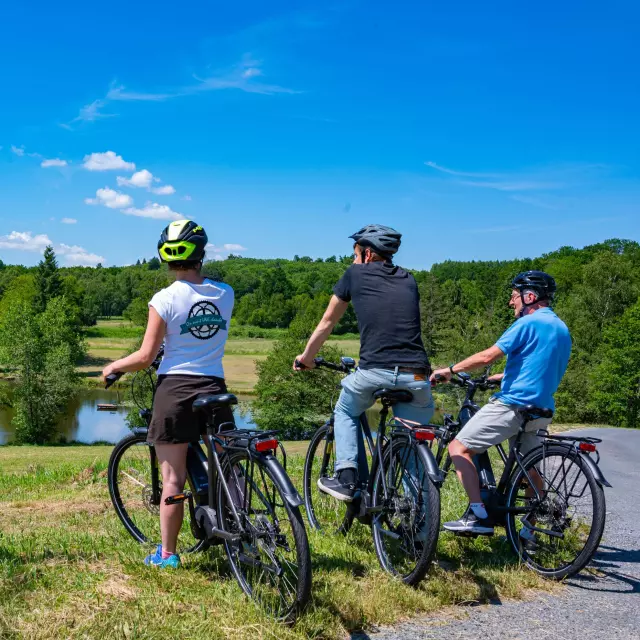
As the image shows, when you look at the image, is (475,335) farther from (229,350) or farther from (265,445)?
(265,445)

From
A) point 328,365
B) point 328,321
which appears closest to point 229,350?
point 328,365

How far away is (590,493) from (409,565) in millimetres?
1247

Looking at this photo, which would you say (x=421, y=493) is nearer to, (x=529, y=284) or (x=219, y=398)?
(x=219, y=398)

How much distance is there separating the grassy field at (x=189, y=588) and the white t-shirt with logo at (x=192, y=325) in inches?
46.1

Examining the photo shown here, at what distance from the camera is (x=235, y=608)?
330 cm

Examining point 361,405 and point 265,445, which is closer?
point 265,445

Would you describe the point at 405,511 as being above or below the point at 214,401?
below

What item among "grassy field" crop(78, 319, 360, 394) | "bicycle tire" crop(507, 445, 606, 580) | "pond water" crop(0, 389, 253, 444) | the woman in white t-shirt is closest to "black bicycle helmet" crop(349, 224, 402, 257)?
the woman in white t-shirt

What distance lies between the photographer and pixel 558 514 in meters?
4.44

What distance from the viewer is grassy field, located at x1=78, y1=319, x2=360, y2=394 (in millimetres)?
66256

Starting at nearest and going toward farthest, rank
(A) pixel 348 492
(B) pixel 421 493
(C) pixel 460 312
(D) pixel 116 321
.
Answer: (B) pixel 421 493 → (A) pixel 348 492 → (C) pixel 460 312 → (D) pixel 116 321

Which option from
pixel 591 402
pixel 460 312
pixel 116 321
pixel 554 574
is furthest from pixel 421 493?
pixel 116 321

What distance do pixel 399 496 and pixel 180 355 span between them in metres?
1.64

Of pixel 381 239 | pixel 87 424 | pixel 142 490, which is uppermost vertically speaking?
pixel 381 239
